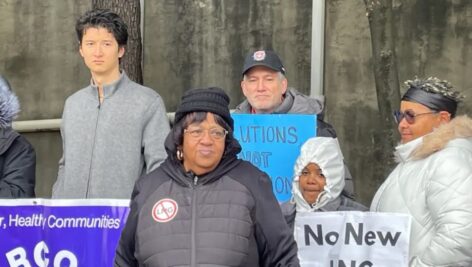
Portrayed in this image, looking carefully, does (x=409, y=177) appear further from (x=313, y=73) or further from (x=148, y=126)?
(x=313, y=73)

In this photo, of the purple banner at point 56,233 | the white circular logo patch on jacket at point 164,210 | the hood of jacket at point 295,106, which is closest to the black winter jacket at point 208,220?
the white circular logo patch on jacket at point 164,210

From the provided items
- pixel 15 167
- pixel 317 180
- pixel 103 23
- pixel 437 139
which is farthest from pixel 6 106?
pixel 437 139

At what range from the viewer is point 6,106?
529cm

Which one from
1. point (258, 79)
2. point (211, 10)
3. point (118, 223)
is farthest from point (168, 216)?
point (211, 10)

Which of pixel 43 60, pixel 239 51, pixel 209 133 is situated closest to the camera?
pixel 209 133

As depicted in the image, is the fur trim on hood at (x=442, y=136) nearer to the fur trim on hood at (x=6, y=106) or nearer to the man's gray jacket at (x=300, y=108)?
the man's gray jacket at (x=300, y=108)

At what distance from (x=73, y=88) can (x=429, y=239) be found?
25.3 ft

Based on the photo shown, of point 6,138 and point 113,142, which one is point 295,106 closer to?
point 113,142

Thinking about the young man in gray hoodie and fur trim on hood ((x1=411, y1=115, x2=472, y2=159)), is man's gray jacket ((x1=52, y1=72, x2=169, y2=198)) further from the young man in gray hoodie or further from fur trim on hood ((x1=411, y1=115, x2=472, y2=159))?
fur trim on hood ((x1=411, y1=115, x2=472, y2=159))

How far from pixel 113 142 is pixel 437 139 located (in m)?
1.80

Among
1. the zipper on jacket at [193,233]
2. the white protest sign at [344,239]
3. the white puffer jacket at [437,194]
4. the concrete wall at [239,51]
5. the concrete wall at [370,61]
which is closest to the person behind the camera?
the zipper on jacket at [193,233]

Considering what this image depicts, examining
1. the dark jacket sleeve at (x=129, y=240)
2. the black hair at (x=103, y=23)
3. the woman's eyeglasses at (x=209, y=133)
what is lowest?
the dark jacket sleeve at (x=129, y=240)

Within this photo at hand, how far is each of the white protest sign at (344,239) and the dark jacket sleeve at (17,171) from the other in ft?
5.17

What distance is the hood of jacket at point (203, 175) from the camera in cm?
375
